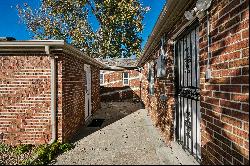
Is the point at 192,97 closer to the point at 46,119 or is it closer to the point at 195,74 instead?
the point at 195,74

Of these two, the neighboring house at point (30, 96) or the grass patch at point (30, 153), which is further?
the neighboring house at point (30, 96)

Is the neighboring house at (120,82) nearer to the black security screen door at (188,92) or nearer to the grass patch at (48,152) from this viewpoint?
the grass patch at (48,152)

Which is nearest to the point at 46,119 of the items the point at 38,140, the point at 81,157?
the point at 38,140

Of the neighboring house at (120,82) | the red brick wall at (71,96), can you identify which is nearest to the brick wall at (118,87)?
the neighboring house at (120,82)

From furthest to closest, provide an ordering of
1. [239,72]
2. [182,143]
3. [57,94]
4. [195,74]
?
[57,94]
[182,143]
[195,74]
[239,72]

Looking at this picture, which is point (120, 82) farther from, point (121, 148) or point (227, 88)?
point (227, 88)

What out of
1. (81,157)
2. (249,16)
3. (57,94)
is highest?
(249,16)

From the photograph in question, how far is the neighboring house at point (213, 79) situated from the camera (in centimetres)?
248

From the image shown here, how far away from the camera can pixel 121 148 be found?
6441 mm

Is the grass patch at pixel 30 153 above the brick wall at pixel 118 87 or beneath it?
beneath

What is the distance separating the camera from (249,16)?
7.55 feet

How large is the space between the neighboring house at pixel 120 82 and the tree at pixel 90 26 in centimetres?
627

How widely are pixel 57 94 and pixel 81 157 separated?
2.05 m

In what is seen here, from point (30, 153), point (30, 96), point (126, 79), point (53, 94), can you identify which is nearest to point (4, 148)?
point (30, 153)
